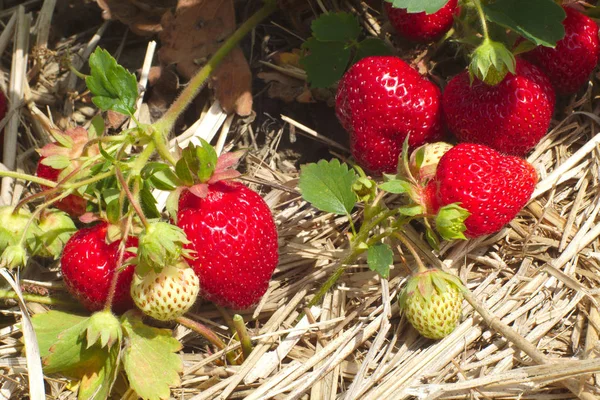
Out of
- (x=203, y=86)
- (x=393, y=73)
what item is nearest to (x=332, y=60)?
(x=393, y=73)

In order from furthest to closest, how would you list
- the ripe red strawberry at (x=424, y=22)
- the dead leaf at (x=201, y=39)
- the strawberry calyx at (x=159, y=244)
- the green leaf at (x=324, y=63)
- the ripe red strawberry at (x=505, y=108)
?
the dead leaf at (x=201, y=39) → the green leaf at (x=324, y=63) → the ripe red strawberry at (x=424, y=22) → the ripe red strawberry at (x=505, y=108) → the strawberry calyx at (x=159, y=244)

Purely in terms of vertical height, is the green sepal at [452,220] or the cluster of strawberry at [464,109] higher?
the cluster of strawberry at [464,109]

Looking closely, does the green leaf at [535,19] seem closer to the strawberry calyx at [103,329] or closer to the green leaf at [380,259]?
the green leaf at [380,259]

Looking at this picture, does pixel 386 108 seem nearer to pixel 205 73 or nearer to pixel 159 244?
pixel 205 73

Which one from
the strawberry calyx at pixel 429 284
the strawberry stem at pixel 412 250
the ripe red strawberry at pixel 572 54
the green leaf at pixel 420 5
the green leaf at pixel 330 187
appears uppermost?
the green leaf at pixel 420 5

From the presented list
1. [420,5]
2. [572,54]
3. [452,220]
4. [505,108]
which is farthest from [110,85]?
[572,54]

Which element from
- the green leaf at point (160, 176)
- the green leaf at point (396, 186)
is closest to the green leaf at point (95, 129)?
the green leaf at point (160, 176)

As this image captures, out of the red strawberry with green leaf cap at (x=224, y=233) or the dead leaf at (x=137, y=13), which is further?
the dead leaf at (x=137, y=13)
